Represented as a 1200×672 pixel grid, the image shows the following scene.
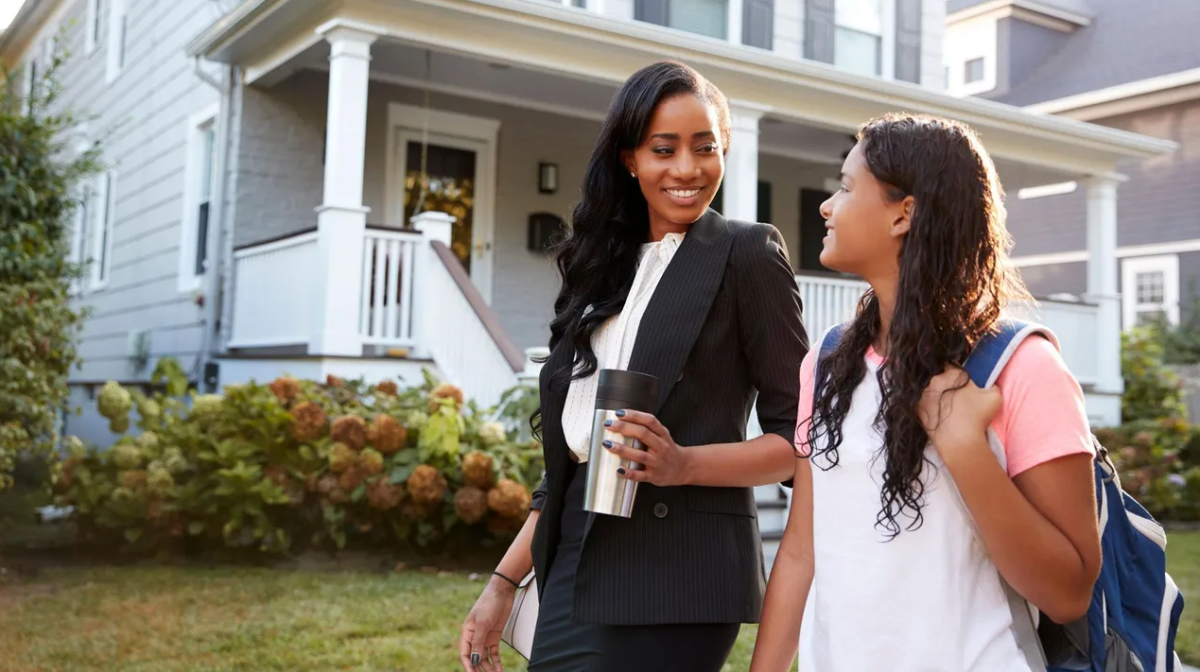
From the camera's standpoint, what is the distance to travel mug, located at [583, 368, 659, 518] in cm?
156

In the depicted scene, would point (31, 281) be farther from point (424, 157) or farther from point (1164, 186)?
point (1164, 186)

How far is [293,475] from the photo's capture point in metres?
6.05

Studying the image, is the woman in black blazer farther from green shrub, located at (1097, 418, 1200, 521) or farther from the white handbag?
green shrub, located at (1097, 418, 1200, 521)

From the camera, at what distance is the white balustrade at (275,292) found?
8.27 metres

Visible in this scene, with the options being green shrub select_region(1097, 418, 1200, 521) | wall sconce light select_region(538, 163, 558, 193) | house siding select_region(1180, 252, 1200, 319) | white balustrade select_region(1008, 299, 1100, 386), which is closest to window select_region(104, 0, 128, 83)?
wall sconce light select_region(538, 163, 558, 193)

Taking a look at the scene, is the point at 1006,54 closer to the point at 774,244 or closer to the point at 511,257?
the point at 511,257

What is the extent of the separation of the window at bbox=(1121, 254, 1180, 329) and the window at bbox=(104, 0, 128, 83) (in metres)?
14.8

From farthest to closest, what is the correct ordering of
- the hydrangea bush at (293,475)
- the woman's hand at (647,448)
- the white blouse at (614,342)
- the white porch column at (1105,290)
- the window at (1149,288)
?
the window at (1149,288) → the white porch column at (1105,290) → the hydrangea bush at (293,475) → the white blouse at (614,342) → the woman's hand at (647,448)

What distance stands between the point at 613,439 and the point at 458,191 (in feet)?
31.6

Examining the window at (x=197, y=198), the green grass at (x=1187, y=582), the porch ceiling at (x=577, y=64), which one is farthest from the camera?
the window at (x=197, y=198)

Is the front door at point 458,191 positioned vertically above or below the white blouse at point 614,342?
above

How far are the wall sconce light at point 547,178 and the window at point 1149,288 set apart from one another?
33.8 ft

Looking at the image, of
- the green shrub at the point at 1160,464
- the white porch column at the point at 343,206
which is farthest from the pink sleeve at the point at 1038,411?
the green shrub at the point at 1160,464

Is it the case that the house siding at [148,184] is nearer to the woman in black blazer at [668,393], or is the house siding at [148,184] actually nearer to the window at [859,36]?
the window at [859,36]
